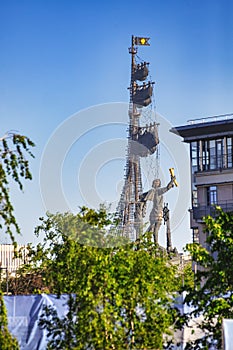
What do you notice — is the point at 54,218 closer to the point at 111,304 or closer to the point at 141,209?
→ the point at 111,304

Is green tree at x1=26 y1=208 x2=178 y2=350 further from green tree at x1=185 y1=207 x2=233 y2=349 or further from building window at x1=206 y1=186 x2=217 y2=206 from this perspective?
building window at x1=206 y1=186 x2=217 y2=206

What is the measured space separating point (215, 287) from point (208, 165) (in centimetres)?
5656

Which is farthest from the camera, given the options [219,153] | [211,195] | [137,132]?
[137,132]

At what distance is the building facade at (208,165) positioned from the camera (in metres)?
73.2

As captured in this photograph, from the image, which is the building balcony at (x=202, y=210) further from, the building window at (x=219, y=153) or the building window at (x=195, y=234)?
the building window at (x=219, y=153)

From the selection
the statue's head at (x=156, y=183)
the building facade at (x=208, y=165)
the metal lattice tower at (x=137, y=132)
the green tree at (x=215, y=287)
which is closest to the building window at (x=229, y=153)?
the building facade at (x=208, y=165)

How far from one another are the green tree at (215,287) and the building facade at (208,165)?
51309 mm

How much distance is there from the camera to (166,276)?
21.3m

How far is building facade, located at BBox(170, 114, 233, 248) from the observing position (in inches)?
2884

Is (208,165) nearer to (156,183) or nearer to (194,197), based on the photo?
(194,197)

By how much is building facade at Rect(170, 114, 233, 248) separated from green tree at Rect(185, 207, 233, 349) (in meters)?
51.3

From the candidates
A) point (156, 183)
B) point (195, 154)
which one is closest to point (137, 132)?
point (156, 183)

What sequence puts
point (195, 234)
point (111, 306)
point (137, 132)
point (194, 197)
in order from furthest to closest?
point (137, 132), point (194, 197), point (195, 234), point (111, 306)

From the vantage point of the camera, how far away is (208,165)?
249 ft
